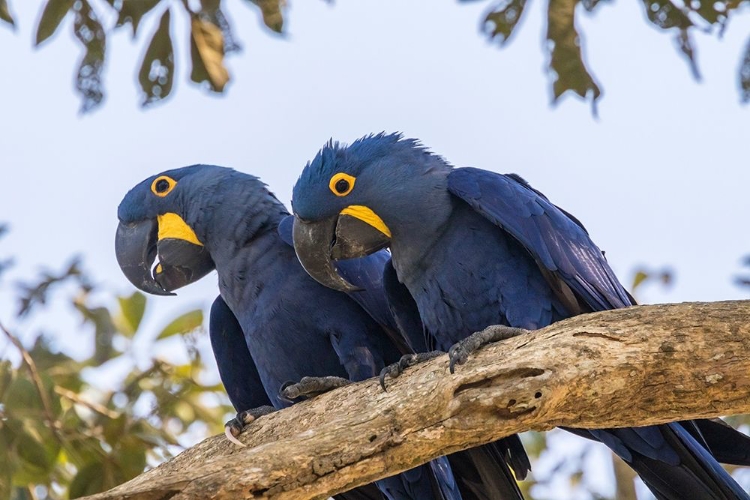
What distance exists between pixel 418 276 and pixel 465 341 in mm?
786

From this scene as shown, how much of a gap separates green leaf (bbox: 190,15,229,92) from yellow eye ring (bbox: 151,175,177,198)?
0.60 meters

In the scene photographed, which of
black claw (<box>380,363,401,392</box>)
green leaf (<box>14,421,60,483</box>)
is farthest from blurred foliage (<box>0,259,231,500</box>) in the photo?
black claw (<box>380,363,401,392</box>)

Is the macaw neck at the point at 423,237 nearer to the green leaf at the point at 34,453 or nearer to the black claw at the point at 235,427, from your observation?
the black claw at the point at 235,427

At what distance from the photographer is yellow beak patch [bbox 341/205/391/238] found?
4020 mm

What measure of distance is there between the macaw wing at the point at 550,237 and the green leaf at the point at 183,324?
8.26 feet

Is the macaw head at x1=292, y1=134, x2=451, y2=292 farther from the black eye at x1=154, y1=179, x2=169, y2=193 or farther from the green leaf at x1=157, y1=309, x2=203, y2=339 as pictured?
the green leaf at x1=157, y1=309, x2=203, y2=339

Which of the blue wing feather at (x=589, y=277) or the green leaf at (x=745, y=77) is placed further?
the green leaf at (x=745, y=77)

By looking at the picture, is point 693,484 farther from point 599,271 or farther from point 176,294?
point 176,294

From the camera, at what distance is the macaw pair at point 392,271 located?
368 centimetres

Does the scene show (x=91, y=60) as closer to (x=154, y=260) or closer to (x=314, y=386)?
(x=154, y=260)

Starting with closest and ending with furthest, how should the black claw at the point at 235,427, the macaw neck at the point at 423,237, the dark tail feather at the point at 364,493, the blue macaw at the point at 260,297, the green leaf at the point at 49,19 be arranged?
1. the black claw at the point at 235,427
2. the macaw neck at the point at 423,237
3. the blue macaw at the point at 260,297
4. the dark tail feather at the point at 364,493
5. the green leaf at the point at 49,19

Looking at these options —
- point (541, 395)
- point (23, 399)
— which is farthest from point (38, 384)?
point (541, 395)

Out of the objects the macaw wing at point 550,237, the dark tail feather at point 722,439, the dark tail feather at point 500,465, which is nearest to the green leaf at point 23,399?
the dark tail feather at point 500,465

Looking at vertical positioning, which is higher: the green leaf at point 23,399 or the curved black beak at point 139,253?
the curved black beak at point 139,253
